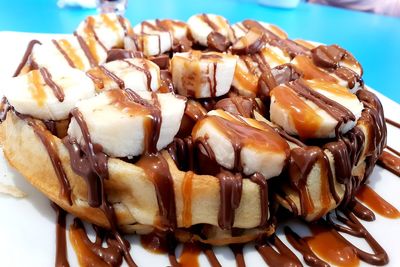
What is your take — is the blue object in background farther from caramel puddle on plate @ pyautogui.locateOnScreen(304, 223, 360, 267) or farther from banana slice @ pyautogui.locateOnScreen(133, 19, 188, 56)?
caramel puddle on plate @ pyautogui.locateOnScreen(304, 223, 360, 267)

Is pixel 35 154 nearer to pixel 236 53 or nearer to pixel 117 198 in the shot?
pixel 117 198

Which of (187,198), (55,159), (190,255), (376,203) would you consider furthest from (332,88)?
(55,159)

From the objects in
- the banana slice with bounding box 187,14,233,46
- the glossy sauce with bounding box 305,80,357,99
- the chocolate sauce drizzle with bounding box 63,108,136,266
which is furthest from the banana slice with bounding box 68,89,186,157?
the banana slice with bounding box 187,14,233,46

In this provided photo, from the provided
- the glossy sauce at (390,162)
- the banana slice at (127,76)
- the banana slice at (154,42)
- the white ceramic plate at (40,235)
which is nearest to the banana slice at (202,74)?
the banana slice at (127,76)

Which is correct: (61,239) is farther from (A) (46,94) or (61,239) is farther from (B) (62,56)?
(B) (62,56)

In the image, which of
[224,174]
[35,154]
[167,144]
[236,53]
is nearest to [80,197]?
[35,154]
